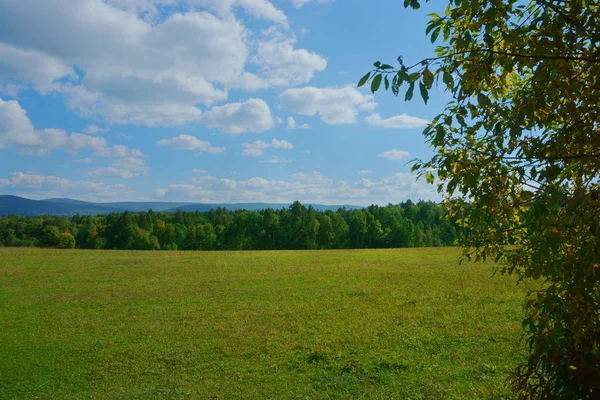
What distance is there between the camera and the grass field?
7.27m

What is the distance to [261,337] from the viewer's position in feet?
34.4

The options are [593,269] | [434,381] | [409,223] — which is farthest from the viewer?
[409,223]

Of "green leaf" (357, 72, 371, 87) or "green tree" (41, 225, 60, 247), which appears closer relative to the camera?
"green leaf" (357, 72, 371, 87)

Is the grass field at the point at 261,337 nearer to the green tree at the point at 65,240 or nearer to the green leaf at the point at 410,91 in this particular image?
the green leaf at the point at 410,91

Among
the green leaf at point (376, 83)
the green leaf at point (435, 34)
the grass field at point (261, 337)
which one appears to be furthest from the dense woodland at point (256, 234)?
the green leaf at point (376, 83)

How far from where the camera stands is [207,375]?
26.1 feet

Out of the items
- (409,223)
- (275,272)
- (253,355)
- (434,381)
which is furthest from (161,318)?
(409,223)

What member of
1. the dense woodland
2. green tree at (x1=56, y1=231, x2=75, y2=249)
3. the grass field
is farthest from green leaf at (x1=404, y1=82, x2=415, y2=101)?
green tree at (x1=56, y1=231, x2=75, y2=249)

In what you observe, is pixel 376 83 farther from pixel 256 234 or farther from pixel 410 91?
pixel 256 234

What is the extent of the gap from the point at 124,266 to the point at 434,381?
80.4ft

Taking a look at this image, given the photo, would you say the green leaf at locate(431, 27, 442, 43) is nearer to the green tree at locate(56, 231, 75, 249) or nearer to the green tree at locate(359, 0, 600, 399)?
the green tree at locate(359, 0, 600, 399)

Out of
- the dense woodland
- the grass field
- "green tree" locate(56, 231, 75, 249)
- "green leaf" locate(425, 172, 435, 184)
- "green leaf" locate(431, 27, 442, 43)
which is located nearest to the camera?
"green leaf" locate(431, 27, 442, 43)

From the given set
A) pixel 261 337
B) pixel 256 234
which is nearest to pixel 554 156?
pixel 261 337

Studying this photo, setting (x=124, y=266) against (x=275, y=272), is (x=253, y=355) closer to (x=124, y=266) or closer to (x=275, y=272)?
(x=275, y=272)
